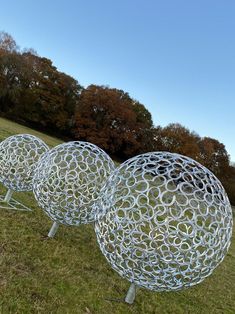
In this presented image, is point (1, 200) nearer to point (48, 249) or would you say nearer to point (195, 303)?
point (48, 249)

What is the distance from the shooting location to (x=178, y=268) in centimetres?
371

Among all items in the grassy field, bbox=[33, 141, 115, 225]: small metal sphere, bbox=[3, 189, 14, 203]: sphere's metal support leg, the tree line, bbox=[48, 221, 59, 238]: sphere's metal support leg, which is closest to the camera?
the grassy field

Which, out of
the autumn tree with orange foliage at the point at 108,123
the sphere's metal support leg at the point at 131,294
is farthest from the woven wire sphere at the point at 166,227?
the autumn tree with orange foliage at the point at 108,123

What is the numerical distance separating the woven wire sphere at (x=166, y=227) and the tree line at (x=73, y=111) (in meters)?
29.9

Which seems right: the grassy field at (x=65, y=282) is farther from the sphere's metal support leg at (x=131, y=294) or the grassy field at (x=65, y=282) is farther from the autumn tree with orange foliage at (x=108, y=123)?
the autumn tree with orange foliage at (x=108, y=123)

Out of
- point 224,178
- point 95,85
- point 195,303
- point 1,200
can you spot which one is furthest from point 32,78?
point 195,303

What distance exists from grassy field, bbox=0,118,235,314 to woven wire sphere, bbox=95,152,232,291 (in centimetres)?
50

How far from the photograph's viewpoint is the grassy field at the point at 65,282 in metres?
3.57

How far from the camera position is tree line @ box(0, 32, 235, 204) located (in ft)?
114

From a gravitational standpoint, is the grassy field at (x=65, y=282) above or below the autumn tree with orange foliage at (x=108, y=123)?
below

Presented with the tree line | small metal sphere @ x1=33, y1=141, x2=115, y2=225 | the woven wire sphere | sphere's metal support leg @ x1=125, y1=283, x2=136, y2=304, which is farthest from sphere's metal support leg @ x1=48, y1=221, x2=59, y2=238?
the tree line

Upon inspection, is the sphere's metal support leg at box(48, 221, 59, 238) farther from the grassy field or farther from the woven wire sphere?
the woven wire sphere

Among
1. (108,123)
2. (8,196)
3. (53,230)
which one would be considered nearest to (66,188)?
(53,230)

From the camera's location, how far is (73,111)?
3716 centimetres
